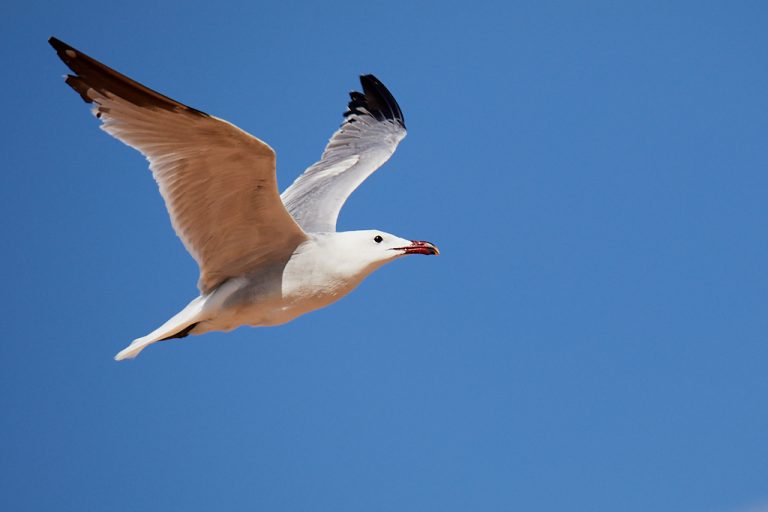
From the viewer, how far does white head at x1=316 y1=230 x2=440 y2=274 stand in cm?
696

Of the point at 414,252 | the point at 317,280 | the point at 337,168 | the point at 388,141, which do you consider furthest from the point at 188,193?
the point at 388,141

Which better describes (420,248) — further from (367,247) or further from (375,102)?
(375,102)

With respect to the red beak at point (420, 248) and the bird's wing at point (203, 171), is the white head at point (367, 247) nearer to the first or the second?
the red beak at point (420, 248)

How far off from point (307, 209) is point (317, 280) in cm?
145

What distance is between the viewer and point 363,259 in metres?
6.97

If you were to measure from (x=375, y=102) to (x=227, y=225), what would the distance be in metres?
4.51

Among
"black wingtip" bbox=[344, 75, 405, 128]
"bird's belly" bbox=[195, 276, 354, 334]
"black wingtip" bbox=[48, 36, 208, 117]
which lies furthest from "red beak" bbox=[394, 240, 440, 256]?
"black wingtip" bbox=[344, 75, 405, 128]

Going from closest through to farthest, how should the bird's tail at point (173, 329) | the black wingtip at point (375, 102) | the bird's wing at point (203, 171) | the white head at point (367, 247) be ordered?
the bird's wing at point (203, 171) < the bird's tail at point (173, 329) < the white head at point (367, 247) < the black wingtip at point (375, 102)

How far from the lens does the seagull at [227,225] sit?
20.2 feet

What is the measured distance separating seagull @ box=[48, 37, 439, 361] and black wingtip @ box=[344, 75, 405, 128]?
119 inches

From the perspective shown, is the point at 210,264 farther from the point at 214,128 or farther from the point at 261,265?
the point at 214,128

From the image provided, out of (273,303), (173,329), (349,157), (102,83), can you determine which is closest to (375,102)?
(349,157)

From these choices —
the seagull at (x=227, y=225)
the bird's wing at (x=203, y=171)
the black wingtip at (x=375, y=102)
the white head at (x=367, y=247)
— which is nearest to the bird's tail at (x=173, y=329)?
the seagull at (x=227, y=225)

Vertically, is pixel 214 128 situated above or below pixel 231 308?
above
